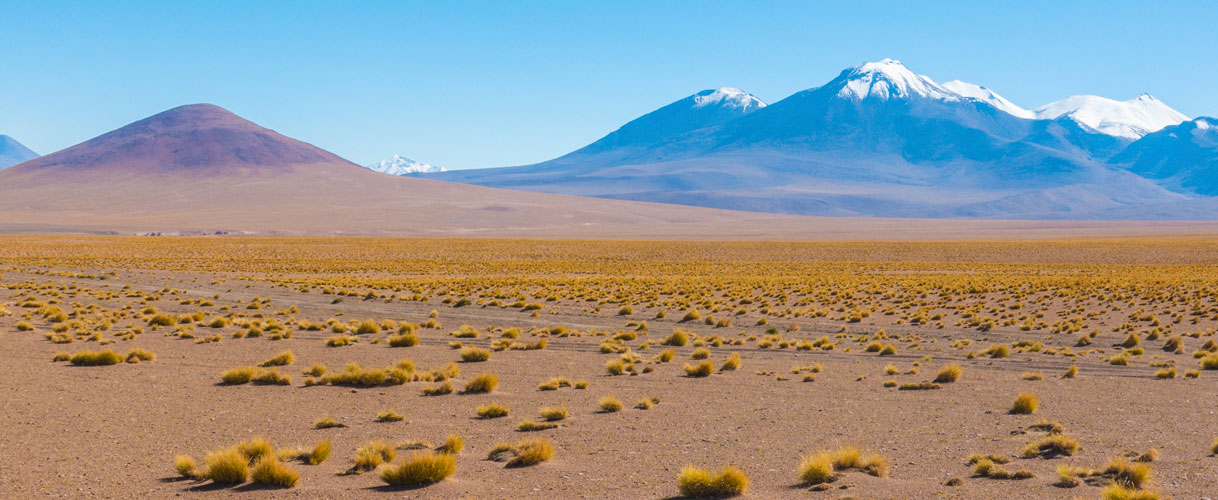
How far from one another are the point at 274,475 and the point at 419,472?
1279 mm

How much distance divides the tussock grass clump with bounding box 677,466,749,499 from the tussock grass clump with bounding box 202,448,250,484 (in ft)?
13.0

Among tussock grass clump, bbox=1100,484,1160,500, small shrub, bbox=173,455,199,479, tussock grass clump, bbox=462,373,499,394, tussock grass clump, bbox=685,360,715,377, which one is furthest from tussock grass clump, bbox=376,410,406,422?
tussock grass clump, bbox=1100,484,1160,500

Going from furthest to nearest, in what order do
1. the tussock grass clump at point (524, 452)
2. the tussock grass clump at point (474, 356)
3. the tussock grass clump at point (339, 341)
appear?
the tussock grass clump at point (339, 341)
the tussock grass clump at point (474, 356)
the tussock grass clump at point (524, 452)

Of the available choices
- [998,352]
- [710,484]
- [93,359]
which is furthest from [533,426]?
[998,352]

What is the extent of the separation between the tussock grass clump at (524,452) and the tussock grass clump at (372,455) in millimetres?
1007

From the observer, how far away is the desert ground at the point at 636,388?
889 centimetres

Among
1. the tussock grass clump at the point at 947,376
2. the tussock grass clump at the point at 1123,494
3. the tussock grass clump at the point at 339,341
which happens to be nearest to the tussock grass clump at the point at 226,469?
the tussock grass clump at the point at 1123,494

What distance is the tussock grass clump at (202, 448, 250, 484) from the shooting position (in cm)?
844

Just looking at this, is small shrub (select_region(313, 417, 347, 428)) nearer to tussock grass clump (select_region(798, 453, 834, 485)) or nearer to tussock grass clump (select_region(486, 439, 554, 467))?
tussock grass clump (select_region(486, 439, 554, 467))

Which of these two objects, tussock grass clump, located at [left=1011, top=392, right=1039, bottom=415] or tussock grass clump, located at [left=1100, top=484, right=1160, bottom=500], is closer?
tussock grass clump, located at [left=1100, top=484, right=1160, bottom=500]

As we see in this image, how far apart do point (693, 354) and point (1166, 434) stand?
905 centimetres

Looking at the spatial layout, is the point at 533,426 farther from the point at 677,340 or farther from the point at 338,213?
the point at 338,213

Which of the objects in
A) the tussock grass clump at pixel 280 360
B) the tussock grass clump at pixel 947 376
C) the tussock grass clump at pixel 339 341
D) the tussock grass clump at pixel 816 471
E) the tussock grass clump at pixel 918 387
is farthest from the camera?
the tussock grass clump at pixel 339 341

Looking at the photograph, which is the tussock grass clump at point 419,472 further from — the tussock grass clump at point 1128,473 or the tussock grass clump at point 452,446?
the tussock grass clump at point 1128,473
